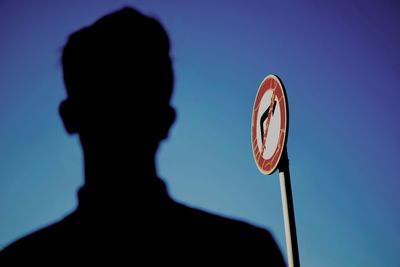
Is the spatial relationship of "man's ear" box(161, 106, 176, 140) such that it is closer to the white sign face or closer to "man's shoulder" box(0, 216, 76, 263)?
the white sign face

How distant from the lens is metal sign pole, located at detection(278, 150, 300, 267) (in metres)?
1.68

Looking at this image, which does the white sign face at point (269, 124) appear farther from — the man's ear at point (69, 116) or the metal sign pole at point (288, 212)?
the man's ear at point (69, 116)

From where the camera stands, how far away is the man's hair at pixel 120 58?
3135 mm

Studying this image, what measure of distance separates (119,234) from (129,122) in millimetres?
1154

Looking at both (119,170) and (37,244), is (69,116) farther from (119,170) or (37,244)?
(37,244)

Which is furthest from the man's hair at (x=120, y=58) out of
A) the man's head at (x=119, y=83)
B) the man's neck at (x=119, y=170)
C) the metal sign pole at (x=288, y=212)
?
the metal sign pole at (x=288, y=212)

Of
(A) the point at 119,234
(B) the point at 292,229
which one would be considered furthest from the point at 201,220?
(B) the point at 292,229

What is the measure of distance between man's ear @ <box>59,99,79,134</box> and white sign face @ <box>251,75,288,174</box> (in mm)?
1761

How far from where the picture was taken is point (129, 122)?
3.16 metres

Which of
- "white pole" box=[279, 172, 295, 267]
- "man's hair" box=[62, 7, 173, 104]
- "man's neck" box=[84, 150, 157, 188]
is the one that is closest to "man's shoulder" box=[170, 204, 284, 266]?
"man's neck" box=[84, 150, 157, 188]

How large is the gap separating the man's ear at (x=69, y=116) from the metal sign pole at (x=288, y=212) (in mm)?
2079

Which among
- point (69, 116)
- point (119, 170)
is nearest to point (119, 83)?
point (69, 116)

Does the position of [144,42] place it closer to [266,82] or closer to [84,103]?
[84,103]

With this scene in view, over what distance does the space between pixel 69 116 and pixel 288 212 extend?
2259 millimetres
